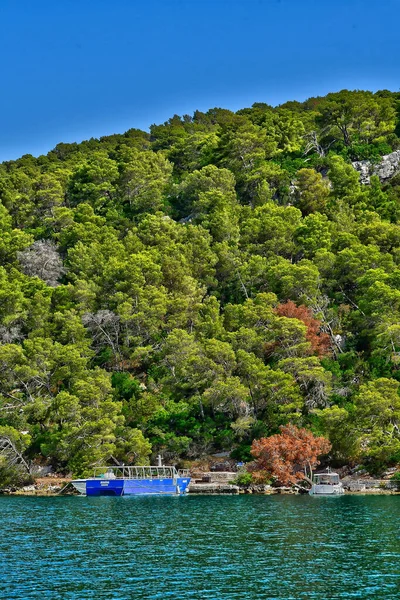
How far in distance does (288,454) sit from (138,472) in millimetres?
13866

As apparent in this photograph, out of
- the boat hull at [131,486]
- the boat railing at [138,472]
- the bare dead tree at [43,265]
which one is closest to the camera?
the boat hull at [131,486]

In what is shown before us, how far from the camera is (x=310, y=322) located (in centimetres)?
7769

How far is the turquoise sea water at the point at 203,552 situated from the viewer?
24.8 meters

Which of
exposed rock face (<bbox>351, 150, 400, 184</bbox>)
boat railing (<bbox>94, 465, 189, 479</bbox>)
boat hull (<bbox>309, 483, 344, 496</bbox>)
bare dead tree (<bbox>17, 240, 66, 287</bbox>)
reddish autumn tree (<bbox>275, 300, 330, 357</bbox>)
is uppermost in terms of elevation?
exposed rock face (<bbox>351, 150, 400, 184</bbox>)

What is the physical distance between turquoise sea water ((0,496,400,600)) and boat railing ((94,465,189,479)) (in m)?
13.6

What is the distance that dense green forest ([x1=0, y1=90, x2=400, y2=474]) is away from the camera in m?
68.6

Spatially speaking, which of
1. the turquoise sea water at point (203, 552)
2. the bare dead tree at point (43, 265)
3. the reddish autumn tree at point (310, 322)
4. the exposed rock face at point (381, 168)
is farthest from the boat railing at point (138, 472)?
the exposed rock face at point (381, 168)

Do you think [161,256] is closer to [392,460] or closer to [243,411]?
[243,411]

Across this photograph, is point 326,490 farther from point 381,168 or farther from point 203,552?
point 381,168

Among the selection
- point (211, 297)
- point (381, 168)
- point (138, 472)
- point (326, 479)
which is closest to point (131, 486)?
point (138, 472)

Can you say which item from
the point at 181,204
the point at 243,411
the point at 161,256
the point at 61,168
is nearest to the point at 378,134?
the point at 181,204

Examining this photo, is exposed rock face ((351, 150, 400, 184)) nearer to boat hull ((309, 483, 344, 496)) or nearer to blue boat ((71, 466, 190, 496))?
blue boat ((71, 466, 190, 496))

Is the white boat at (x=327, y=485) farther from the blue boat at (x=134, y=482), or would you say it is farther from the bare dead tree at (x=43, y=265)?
the bare dead tree at (x=43, y=265)

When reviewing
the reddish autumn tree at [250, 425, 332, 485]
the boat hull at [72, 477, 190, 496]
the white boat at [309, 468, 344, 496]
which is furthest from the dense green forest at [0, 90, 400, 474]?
the white boat at [309, 468, 344, 496]
